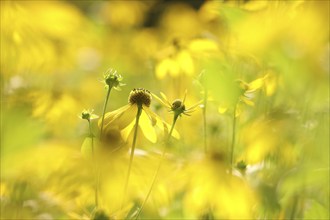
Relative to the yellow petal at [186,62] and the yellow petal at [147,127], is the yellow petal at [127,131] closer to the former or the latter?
the yellow petal at [147,127]

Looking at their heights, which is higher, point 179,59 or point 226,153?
point 179,59

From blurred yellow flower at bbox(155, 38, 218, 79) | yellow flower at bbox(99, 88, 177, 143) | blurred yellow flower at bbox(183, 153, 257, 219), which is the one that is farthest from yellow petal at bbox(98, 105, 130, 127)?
blurred yellow flower at bbox(155, 38, 218, 79)

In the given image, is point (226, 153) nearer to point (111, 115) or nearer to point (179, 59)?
point (111, 115)

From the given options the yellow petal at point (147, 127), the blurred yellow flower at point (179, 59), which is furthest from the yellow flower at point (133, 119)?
the blurred yellow flower at point (179, 59)

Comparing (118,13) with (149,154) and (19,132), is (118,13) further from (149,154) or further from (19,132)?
(19,132)

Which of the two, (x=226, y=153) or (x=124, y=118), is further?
(x=226, y=153)

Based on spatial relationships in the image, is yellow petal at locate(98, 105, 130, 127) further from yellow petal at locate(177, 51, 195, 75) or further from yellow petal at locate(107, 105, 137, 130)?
yellow petal at locate(177, 51, 195, 75)

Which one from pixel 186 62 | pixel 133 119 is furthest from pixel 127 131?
pixel 186 62
